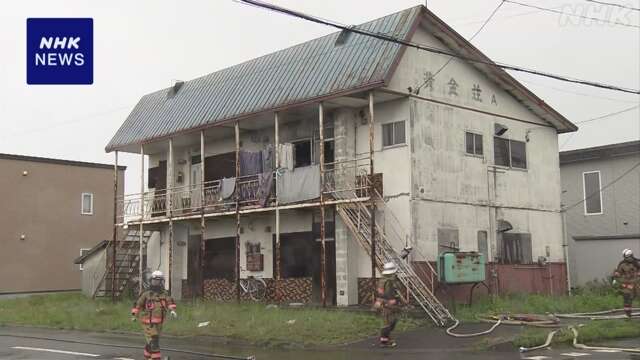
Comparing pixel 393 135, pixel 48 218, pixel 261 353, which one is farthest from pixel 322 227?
pixel 48 218

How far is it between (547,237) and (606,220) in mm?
6612

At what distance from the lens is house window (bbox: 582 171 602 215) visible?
29980 mm

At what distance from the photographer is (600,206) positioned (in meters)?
29.9

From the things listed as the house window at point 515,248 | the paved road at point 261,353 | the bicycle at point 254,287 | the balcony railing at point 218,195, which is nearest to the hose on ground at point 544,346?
the paved road at point 261,353

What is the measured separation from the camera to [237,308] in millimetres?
21000

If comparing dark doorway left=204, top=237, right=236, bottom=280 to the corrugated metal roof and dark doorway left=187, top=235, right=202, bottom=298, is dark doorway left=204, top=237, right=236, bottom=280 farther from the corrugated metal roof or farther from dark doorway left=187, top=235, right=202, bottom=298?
the corrugated metal roof

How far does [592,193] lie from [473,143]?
10430mm

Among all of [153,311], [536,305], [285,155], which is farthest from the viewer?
[285,155]

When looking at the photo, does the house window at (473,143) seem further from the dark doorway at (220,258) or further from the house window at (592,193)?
the house window at (592,193)

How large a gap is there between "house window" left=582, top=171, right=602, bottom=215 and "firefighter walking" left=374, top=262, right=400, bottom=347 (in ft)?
58.5

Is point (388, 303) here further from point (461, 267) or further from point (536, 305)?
point (536, 305)

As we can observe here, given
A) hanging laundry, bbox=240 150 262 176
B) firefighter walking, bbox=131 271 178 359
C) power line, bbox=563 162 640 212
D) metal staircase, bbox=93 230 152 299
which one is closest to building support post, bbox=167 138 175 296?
metal staircase, bbox=93 230 152 299

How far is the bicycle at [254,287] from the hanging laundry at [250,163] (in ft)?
12.1

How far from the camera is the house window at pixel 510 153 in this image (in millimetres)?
23312
